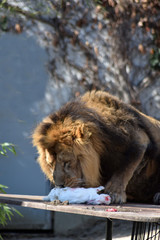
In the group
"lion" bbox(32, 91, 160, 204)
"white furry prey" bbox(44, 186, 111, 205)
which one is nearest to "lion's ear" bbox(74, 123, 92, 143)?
"lion" bbox(32, 91, 160, 204)

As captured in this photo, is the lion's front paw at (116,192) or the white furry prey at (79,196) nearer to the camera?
the white furry prey at (79,196)

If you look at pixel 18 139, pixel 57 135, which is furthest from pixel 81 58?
pixel 57 135

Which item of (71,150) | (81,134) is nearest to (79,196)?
(71,150)

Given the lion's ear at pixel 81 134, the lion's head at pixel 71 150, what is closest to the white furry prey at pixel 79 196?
the lion's head at pixel 71 150

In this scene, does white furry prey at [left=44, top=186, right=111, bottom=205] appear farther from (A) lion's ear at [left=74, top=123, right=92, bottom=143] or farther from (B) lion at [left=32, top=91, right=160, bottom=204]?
(A) lion's ear at [left=74, top=123, right=92, bottom=143]

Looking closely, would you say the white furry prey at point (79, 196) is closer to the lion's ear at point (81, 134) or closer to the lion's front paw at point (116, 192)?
the lion's front paw at point (116, 192)

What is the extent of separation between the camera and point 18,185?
5.66m

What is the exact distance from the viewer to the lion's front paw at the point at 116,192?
2.76 metres

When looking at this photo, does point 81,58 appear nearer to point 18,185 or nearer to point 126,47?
point 126,47

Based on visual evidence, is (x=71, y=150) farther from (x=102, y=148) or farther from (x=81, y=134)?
(x=102, y=148)

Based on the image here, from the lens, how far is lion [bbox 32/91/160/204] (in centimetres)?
275

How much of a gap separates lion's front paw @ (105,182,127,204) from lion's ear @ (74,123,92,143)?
0.42 metres

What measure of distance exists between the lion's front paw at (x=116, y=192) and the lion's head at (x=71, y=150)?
0.11 metres

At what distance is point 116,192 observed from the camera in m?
2.81
